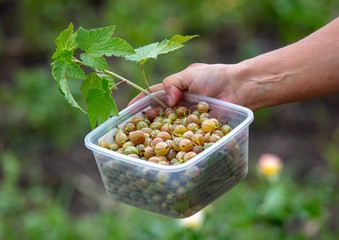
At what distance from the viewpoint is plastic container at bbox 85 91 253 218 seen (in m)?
1.14

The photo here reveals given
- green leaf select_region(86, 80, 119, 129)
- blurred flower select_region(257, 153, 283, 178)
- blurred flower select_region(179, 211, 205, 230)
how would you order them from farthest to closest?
blurred flower select_region(257, 153, 283, 178)
blurred flower select_region(179, 211, 205, 230)
green leaf select_region(86, 80, 119, 129)

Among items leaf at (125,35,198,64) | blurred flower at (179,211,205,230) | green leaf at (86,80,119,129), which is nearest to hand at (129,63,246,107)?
leaf at (125,35,198,64)

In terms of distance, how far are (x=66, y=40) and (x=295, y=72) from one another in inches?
28.7

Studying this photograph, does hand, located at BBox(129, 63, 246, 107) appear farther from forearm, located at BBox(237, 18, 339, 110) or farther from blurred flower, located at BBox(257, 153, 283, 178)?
blurred flower, located at BBox(257, 153, 283, 178)

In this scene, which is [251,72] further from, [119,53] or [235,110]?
[119,53]

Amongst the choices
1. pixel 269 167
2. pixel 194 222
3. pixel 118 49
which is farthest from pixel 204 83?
pixel 269 167

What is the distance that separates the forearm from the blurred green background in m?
0.57

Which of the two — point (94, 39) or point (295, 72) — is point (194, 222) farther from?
point (94, 39)

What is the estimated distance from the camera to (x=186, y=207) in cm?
120

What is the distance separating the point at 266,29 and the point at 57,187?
207 cm

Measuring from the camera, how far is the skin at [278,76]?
1498 millimetres

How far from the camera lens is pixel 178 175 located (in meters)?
1.13

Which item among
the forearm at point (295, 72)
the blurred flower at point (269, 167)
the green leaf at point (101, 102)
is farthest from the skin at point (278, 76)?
the blurred flower at point (269, 167)

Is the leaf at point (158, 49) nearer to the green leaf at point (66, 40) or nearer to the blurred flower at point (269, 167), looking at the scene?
the green leaf at point (66, 40)
